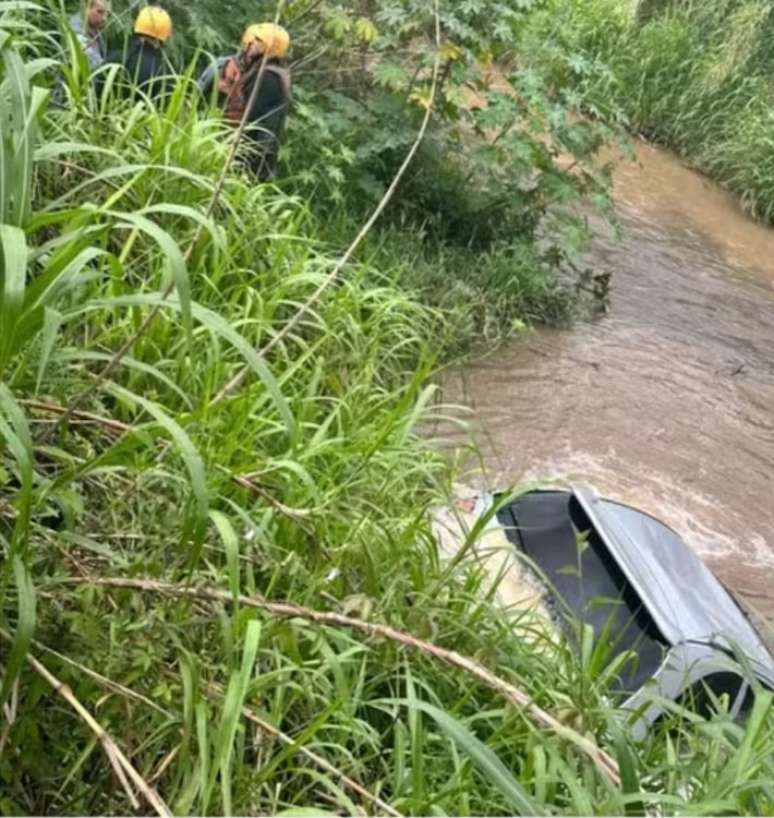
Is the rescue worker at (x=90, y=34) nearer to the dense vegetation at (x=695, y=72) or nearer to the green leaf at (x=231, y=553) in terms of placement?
the green leaf at (x=231, y=553)

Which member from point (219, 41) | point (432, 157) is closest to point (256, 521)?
point (219, 41)

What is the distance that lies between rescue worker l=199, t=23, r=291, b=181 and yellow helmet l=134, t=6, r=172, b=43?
301 millimetres

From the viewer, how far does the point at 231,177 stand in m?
4.52

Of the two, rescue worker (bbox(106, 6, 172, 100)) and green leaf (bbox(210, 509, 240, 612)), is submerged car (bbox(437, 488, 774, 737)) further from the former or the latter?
rescue worker (bbox(106, 6, 172, 100))

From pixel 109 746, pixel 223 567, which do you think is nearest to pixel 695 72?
pixel 223 567

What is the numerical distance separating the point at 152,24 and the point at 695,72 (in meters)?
12.3

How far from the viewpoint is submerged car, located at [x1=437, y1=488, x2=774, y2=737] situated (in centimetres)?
383

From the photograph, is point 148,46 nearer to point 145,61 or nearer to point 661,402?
point 145,61

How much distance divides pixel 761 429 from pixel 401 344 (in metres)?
4.91

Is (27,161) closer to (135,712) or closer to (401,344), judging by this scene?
(135,712)

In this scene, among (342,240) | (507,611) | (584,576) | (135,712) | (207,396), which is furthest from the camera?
(342,240)

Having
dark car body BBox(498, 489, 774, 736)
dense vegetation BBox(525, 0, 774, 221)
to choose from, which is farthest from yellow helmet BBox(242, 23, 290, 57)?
dense vegetation BBox(525, 0, 774, 221)

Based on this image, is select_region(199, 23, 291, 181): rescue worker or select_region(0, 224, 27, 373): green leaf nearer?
select_region(0, 224, 27, 373): green leaf

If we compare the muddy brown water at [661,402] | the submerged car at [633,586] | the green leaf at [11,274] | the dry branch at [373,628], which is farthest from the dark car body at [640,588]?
the green leaf at [11,274]
